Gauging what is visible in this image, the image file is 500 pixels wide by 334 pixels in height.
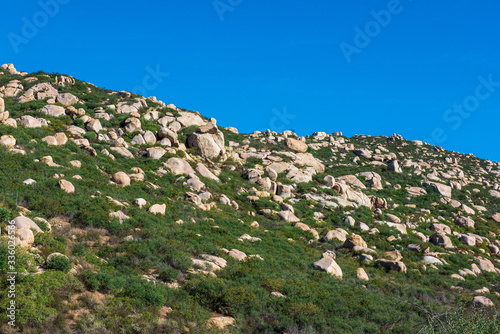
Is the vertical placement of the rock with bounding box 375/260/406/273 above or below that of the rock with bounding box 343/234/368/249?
below

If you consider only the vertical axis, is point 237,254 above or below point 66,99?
below

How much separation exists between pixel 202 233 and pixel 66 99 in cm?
2800

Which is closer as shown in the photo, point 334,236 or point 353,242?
point 353,242

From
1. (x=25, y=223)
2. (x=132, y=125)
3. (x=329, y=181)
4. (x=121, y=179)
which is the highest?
(x=329, y=181)

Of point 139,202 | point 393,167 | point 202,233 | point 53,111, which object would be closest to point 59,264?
point 202,233

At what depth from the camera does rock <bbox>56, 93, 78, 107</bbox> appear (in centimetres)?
3791

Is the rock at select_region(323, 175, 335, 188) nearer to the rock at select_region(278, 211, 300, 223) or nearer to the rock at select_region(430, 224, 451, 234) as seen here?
the rock at select_region(430, 224, 451, 234)

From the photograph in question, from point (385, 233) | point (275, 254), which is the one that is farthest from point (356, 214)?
point (275, 254)

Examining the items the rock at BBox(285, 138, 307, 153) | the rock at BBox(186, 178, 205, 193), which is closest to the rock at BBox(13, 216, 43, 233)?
the rock at BBox(186, 178, 205, 193)

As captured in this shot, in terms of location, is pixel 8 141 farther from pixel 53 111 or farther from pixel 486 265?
pixel 486 265

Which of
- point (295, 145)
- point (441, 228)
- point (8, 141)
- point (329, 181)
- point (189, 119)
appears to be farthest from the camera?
point (295, 145)

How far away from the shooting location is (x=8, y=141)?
2262 centimetres

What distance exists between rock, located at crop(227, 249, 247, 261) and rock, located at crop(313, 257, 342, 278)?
4.73 m

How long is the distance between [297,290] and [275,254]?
601 cm
